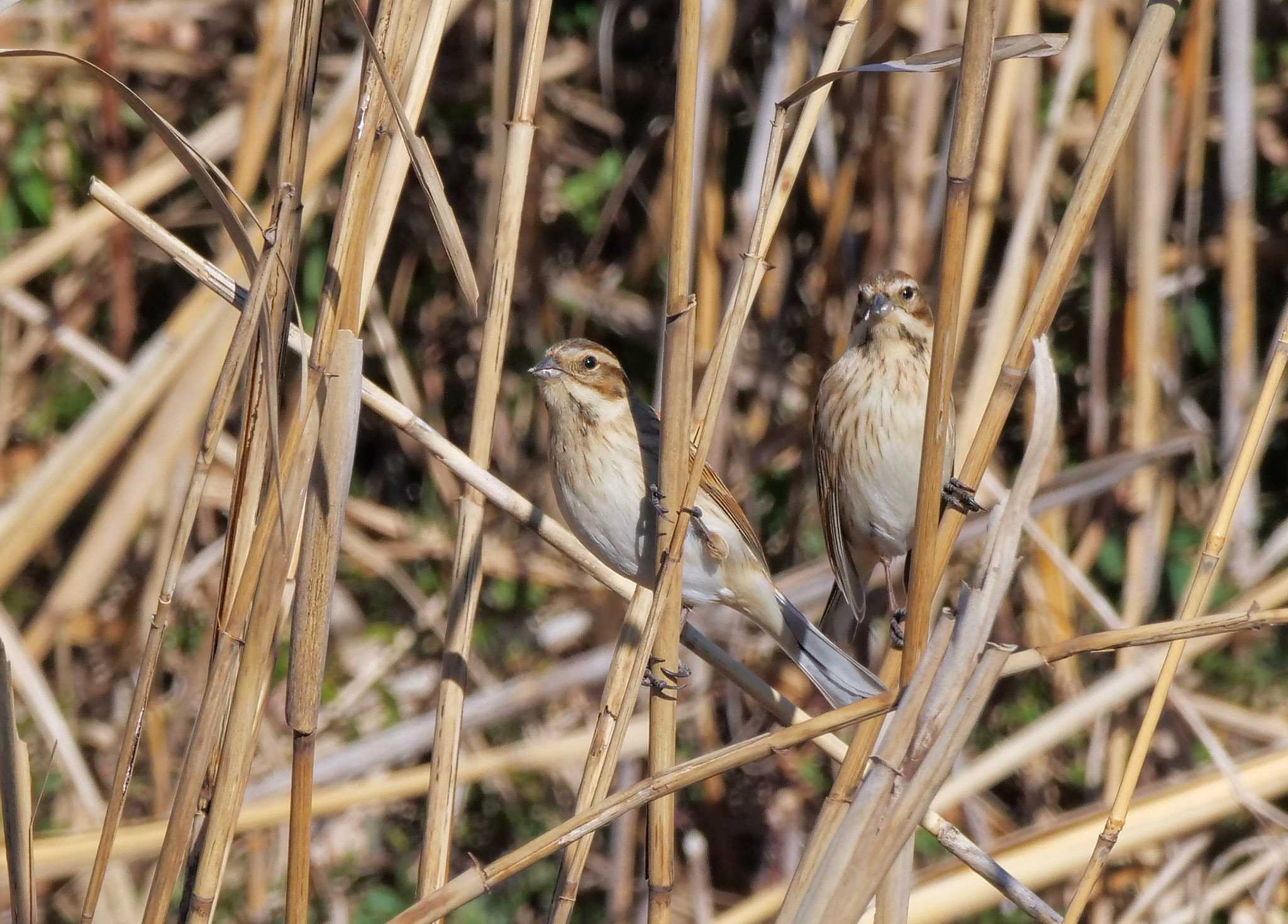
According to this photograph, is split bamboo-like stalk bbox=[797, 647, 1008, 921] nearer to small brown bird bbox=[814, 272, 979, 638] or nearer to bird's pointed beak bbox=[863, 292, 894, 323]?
small brown bird bbox=[814, 272, 979, 638]

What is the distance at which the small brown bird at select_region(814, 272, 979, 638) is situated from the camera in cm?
332

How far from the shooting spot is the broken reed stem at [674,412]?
1.76 meters

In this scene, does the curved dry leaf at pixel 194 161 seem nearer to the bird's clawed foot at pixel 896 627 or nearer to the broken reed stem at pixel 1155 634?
the broken reed stem at pixel 1155 634

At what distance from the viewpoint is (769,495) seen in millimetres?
4812

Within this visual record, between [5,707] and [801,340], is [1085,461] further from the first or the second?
[5,707]

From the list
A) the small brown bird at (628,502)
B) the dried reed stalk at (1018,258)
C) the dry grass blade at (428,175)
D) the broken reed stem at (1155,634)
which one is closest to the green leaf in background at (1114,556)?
the dried reed stalk at (1018,258)

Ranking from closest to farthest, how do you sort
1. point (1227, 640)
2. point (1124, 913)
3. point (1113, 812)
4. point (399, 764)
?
point (1113, 812) → point (1124, 913) → point (1227, 640) → point (399, 764)

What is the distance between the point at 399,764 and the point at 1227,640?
286cm

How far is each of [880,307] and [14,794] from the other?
2.16 m

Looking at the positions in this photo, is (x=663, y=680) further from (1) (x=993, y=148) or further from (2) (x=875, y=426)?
(1) (x=993, y=148)

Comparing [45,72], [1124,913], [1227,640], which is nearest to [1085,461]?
[1227,640]

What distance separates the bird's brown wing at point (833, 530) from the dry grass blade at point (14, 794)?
2127 mm

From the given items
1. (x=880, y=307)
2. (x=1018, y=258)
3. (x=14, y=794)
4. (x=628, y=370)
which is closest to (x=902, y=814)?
(x=14, y=794)

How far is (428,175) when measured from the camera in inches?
71.3
